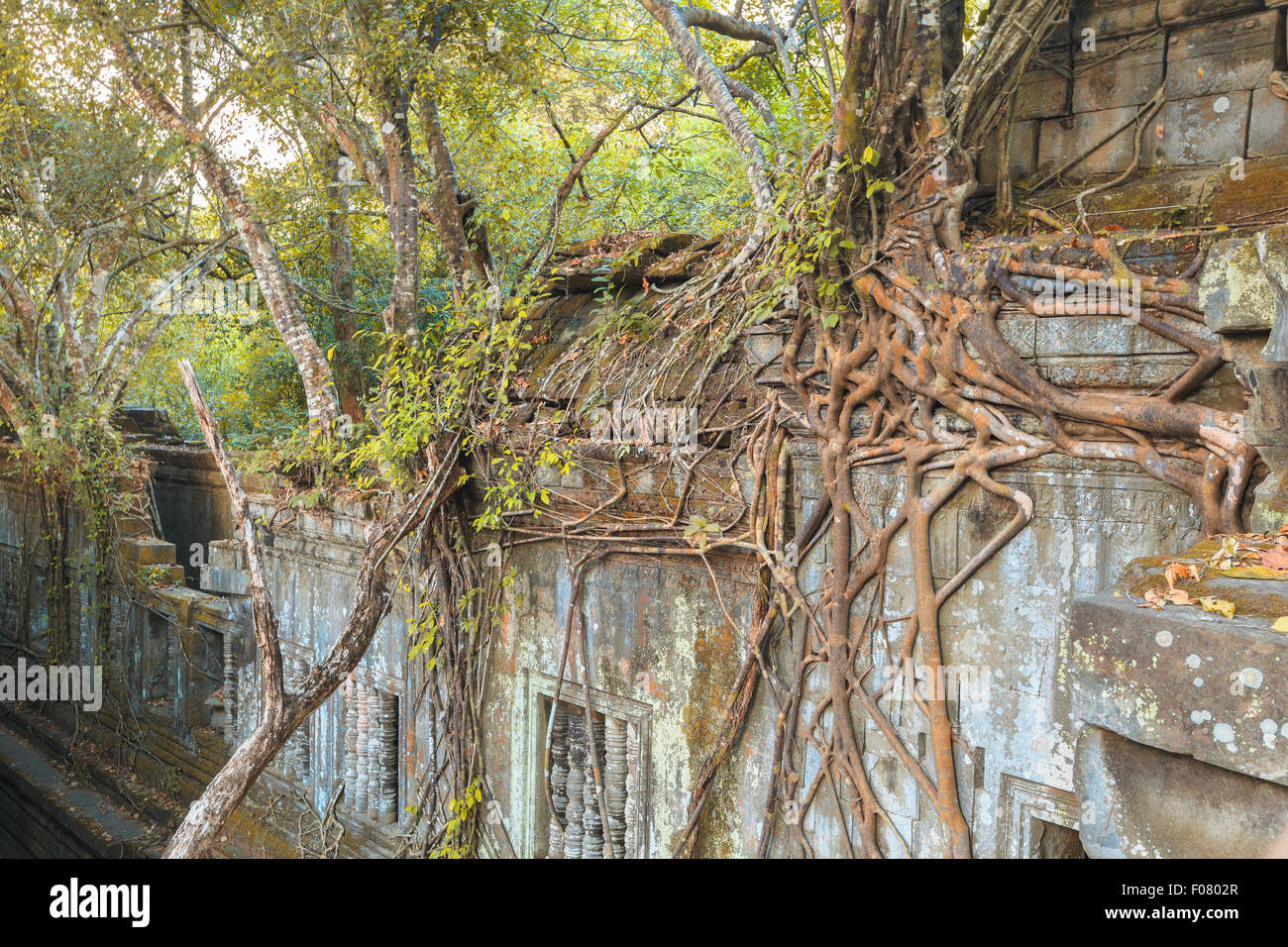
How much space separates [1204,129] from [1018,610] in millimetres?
1978

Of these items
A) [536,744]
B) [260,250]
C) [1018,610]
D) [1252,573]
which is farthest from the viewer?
[260,250]

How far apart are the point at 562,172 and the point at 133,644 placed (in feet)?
21.3

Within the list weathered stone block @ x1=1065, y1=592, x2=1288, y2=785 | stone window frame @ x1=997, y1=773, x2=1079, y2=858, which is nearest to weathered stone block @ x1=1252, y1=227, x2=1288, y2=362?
weathered stone block @ x1=1065, y1=592, x2=1288, y2=785

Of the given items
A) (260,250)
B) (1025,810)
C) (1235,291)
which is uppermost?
(260,250)

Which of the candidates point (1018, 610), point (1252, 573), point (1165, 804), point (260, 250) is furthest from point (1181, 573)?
point (260, 250)

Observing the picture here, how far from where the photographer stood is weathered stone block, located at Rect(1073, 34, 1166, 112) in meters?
3.72

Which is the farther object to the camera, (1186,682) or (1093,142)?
(1093,142)

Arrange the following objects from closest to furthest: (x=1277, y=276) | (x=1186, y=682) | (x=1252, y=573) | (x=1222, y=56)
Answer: (x=1186, y=682)
(x=1252, y=573)
(x=1277, y=276)
(x=1222, y=56)

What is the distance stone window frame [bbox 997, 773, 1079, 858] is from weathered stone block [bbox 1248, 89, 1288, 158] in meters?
2.43

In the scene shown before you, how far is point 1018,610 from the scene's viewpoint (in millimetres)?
3420

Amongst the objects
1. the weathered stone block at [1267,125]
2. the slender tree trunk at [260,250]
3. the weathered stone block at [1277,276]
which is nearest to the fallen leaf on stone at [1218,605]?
the weathered stone block at [1277,276]

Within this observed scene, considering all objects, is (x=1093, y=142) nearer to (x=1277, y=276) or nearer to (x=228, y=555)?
(x=1277, y=276)

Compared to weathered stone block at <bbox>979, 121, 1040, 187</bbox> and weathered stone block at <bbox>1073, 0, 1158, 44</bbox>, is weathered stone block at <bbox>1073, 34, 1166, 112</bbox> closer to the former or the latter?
weathered stone block at <bbox>1073, 0, 1158, 44</bbox>

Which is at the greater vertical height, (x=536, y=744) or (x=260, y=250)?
(x=260, y=250)
